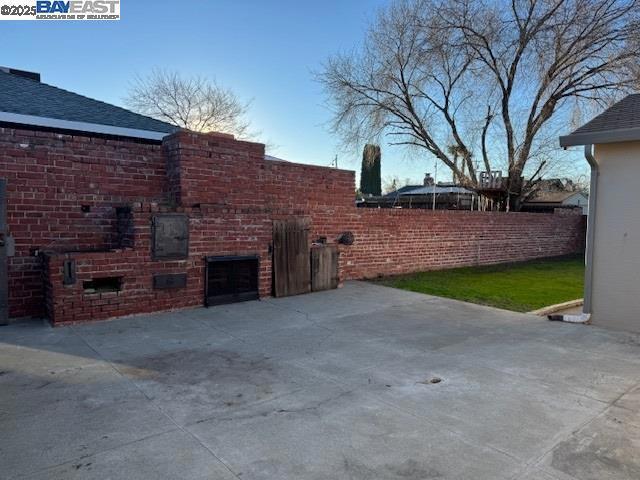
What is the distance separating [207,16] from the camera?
10.6 m

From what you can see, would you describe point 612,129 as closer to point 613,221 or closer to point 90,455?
point 613,221

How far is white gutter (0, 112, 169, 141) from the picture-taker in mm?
6433

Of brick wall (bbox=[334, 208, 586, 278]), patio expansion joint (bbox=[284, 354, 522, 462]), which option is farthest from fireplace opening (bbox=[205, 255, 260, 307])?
patio expansion joint (bbox=[284, 354, 522, 462])

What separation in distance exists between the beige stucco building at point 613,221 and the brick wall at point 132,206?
14.8 feet

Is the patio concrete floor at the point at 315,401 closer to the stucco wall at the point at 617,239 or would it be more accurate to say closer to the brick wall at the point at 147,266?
the brick wall at the point at 147,266

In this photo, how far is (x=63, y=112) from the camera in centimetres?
725

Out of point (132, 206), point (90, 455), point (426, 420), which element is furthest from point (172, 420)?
point (132, 206)

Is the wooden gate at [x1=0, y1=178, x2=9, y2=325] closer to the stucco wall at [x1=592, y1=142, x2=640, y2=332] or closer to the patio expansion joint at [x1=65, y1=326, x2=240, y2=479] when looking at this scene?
the patio expansion joint at [x1=65, y1=326, x2=240, y2=479]

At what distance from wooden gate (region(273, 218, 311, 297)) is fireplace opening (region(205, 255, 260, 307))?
0.39 m

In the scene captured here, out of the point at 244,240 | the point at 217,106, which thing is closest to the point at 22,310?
the point at 244,240

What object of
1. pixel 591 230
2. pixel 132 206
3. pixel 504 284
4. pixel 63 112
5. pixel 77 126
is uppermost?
pixel 63 112

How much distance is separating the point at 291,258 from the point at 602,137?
4.68m

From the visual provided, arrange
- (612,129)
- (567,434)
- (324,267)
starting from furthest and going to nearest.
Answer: (324,267)
(612,129)
(567,434)

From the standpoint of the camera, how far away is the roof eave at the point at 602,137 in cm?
512
